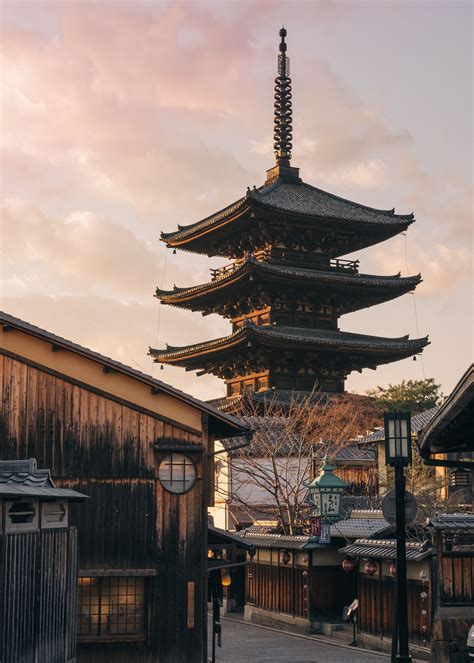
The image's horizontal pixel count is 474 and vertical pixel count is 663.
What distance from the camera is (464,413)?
490 inches

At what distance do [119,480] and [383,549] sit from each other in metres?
9.28

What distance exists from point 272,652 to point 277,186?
34716mm

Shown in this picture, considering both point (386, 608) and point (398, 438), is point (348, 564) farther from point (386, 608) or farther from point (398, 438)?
point (398, 438)

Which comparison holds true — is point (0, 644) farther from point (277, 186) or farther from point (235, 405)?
point (277, 186)

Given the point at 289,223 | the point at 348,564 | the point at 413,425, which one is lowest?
the point at 348,564

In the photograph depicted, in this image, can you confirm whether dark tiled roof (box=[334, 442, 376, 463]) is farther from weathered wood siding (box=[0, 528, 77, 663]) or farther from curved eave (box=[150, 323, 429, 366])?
weathered wood siding (box=[0, 528, 77, 663])

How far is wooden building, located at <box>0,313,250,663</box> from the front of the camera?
2266 cm

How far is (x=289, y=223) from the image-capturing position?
55.1 m

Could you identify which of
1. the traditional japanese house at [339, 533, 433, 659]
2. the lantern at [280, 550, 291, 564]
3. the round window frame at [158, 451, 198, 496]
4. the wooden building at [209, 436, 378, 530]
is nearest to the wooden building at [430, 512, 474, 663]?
the traditional japanese house at [339, 533, 433, 659]

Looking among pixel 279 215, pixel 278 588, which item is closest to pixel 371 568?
pixel 278 588

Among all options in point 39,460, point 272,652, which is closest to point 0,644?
point 39,460

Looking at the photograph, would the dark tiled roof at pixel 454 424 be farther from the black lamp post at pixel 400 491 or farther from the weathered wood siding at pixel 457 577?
the weathered wood siding at pixel 457 577

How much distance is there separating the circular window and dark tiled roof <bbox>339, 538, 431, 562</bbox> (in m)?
6.38

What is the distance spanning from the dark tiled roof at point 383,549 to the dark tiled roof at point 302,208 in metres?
25.6
